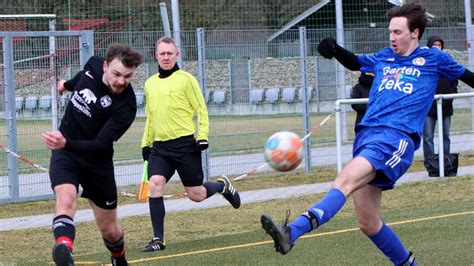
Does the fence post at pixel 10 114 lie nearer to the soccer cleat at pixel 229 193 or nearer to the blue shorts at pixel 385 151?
the soccer cleat at pixel 229 193

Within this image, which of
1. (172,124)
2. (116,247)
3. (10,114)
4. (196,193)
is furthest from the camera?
(10,114)

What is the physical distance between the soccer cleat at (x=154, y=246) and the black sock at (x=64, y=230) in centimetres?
256

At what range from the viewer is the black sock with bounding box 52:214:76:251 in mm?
7627

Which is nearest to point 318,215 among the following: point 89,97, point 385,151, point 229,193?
point 385,151

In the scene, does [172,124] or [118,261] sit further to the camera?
[172,124]

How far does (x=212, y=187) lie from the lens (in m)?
11.6

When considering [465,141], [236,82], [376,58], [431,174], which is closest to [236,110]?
[236,82]

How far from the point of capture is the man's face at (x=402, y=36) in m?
7.76

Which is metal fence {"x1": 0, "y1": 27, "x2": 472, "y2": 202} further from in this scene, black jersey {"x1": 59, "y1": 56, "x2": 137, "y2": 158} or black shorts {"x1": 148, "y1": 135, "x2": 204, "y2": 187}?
black jersey {"x1": 59, "y1": 56, "x2": 137, "y2": 158}

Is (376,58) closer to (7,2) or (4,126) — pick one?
(4,126)

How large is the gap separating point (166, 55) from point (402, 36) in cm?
373

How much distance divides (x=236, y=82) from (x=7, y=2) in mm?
6569

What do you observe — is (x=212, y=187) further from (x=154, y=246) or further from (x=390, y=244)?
(x=390, y=244)

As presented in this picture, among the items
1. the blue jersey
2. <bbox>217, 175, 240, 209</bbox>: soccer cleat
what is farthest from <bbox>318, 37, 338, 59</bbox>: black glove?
<bbox>217, 175, 240, 209</bbox>: soccer cleat
